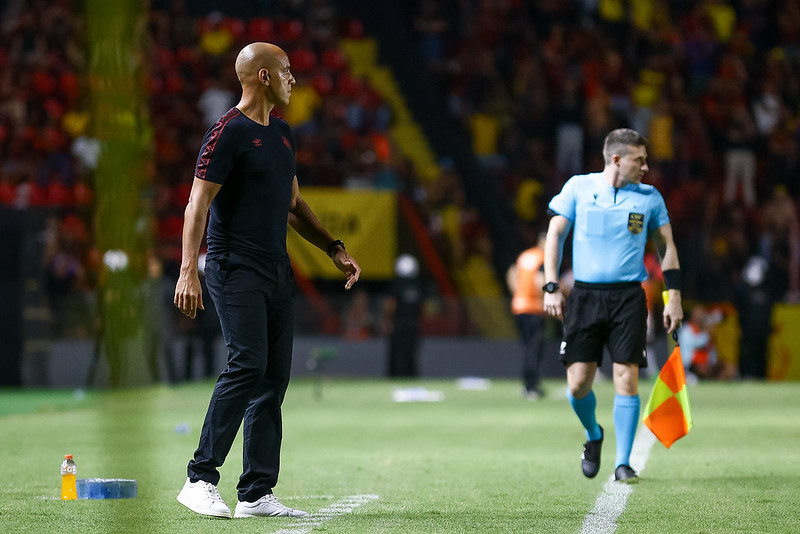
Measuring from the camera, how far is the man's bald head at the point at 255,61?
688cm

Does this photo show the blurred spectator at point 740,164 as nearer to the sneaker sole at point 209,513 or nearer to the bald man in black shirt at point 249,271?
the bald man in black shirt at point 249,271

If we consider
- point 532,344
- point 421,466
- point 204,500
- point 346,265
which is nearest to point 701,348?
point 532,344

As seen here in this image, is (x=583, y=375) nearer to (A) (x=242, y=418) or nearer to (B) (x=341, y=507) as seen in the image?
(B) (x=341, y=507)

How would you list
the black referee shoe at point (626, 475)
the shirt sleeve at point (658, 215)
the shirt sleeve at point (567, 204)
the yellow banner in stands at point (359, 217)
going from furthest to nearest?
the yellow banner in stands at point (359, 217), the shirt sleeve at point (567, 204), the shirt sleeve at point (658, 215), the black referee shoe at point (626, 475)

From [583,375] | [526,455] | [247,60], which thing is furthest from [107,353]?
[247,60]

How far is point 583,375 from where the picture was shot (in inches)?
348

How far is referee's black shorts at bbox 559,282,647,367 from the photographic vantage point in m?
8.74

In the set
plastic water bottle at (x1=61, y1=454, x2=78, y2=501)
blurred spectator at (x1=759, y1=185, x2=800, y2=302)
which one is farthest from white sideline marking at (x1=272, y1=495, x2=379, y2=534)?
blurred spectator at (x1=759, y1=185, x2=800, y2=302)

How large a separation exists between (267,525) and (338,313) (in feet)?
54.2

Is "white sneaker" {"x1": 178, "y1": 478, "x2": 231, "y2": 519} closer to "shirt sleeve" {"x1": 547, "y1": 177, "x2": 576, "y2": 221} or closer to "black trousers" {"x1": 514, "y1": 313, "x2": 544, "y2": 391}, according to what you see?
"shirt sleeve" {"x1": 547, "y1": 177, "x2": 576, "y2": 221}

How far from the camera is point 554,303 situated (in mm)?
8570

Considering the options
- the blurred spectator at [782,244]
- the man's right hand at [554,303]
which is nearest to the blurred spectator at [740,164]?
the blurred spectator at [782,244]

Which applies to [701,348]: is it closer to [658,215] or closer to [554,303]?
[658,215]

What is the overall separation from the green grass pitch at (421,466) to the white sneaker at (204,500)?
0.19 feet
